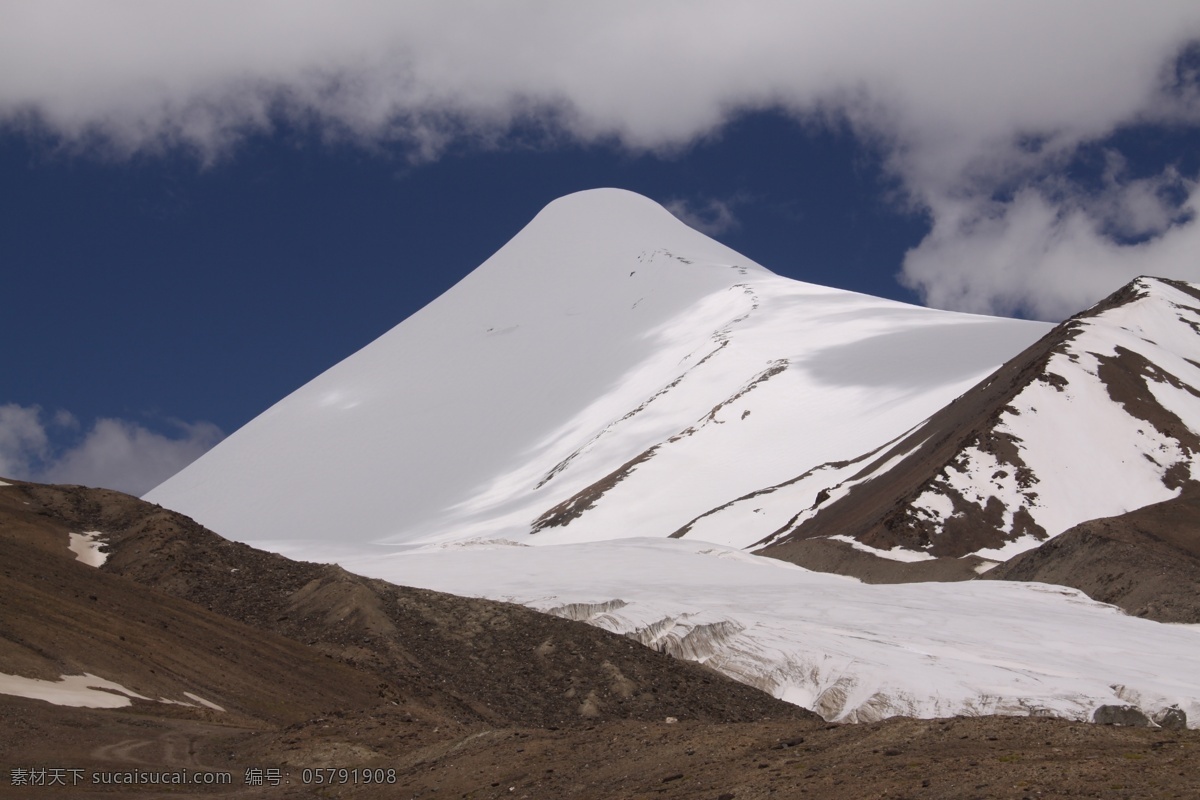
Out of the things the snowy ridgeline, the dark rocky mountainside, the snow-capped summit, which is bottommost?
the snowy ridgeline

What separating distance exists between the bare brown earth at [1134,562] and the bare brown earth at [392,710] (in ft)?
66.0

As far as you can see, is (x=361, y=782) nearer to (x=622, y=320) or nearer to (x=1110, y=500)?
(x=1110, y=500)

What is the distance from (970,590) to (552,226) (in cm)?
14498

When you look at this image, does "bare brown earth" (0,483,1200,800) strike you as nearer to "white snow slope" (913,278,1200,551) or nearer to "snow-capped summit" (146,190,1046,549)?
"white snow slope" (913,278,1200,551)

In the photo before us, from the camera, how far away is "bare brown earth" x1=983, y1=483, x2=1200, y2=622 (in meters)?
39.4

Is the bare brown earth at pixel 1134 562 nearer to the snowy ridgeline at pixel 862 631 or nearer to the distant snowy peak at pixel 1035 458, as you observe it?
the snowy ridgeline at pixel 862 631

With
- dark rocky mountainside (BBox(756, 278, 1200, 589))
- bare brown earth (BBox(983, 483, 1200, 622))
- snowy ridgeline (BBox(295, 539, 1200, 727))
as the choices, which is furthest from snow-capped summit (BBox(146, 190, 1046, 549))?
snowy ridgeline (BBox(295, 539, 1200, 727))

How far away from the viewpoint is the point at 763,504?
7231cm

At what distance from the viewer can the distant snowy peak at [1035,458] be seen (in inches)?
2096

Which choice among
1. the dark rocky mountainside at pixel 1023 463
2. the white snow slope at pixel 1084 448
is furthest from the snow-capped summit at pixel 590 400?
the white snow slope at pixel 1084 448

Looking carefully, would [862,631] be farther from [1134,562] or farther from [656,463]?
[656,463]

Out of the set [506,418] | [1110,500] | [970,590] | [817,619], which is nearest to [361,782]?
[817,619]

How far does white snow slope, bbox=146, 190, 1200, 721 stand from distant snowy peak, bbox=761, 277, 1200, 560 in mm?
8457

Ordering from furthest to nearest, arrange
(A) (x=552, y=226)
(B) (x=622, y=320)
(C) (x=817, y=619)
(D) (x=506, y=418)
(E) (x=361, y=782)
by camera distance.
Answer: (A) (x=552, y=226)
(B) (x=622, y=320)
(D) (x=506, y=418)
(C) (x=817, y=619)
(E) (x=361, y=782)
